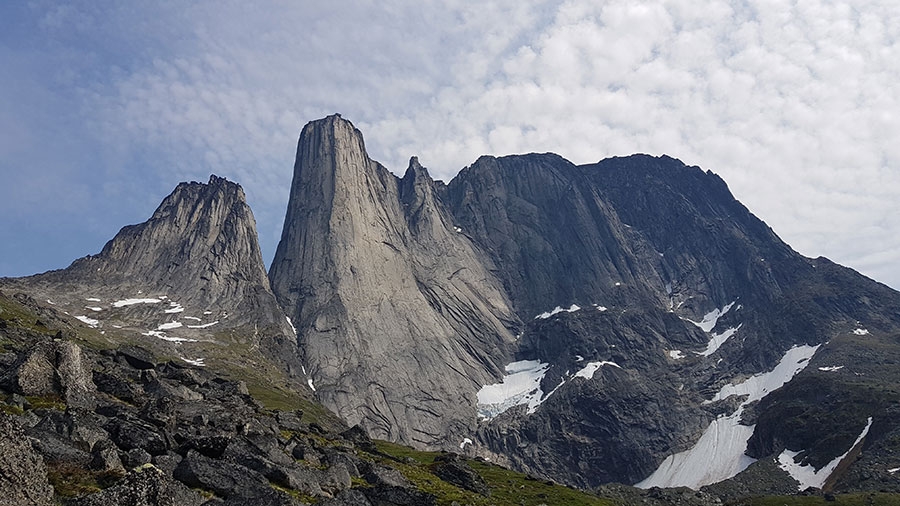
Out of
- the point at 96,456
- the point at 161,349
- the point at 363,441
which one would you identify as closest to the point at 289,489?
the point at 96,456

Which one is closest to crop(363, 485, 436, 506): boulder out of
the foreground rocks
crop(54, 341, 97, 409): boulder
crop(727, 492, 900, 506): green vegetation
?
the foreground rocks

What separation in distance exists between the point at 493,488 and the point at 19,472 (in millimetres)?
71587

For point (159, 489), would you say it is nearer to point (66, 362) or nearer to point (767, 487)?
point (66, 362)

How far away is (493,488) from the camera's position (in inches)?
3378

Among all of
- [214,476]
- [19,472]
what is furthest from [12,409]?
[19,472]

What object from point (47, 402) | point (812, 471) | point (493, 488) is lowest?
point (812, 471)

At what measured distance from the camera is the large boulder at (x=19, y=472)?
21109mm

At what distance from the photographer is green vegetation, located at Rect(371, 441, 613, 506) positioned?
63253 millimetres

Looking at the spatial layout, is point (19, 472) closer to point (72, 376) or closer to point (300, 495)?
point (300, 495)

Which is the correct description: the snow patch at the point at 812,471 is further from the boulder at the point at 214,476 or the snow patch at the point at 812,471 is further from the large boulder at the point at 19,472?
the large boulder at the point at 19,472

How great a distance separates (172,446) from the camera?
36.6m

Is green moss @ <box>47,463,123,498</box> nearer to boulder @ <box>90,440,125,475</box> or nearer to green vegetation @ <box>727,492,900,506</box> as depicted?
boulder @ <box>90,440,125,475</box>

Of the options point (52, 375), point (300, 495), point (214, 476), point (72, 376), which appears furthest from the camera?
point (72, 376)

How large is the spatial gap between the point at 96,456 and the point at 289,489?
12.3 metres
